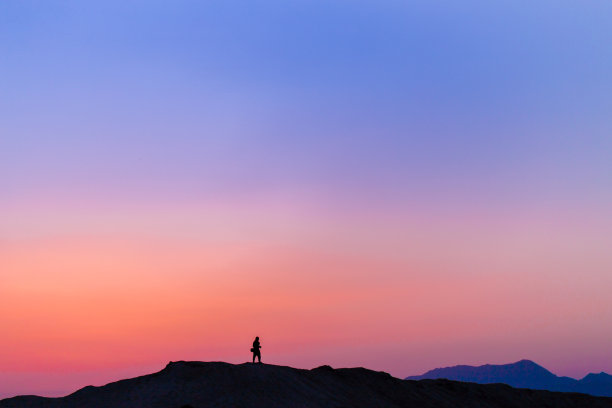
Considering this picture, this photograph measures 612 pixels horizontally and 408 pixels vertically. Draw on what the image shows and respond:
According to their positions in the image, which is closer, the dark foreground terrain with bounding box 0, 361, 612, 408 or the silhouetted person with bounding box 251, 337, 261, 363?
the dark foreground terrain with bounding box 0, 361, 612, 408

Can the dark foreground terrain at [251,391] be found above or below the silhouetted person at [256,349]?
below

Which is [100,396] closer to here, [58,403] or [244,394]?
[58,403]

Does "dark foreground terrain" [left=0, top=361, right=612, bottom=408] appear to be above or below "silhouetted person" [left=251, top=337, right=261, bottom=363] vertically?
below

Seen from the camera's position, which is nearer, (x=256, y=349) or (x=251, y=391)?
(x=251, y=391)

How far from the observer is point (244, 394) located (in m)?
42.6

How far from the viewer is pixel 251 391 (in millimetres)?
43344

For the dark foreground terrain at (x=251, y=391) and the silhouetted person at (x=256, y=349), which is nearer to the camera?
the dark foreground terrain at (x=251, y=391)

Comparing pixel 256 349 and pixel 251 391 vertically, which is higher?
pixel 256 349

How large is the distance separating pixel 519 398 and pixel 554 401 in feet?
16.0

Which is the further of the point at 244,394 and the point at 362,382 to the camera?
the point at 362,382

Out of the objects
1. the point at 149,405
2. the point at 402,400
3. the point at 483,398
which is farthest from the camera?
the point at 483,398

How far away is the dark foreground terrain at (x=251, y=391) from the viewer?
42438 mm

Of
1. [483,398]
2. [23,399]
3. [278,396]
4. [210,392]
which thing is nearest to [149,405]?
[210,392]

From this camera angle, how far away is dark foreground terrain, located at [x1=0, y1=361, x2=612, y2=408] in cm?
4244
